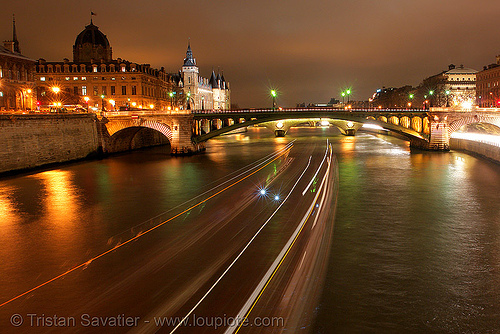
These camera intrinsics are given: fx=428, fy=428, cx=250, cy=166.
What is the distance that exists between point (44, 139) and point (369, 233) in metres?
45.4

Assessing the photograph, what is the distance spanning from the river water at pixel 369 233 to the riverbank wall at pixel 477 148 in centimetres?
574

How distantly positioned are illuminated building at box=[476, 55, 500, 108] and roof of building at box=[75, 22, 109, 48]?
99.4 metres

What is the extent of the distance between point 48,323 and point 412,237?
15.9m

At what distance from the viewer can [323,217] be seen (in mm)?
23844

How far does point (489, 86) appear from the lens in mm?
112750

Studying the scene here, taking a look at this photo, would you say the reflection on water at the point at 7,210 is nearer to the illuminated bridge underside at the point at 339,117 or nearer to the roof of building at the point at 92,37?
the illuminated bridge underside at the point at 339,117

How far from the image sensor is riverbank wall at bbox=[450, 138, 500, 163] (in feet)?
164

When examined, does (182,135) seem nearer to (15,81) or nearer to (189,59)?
(15,81)

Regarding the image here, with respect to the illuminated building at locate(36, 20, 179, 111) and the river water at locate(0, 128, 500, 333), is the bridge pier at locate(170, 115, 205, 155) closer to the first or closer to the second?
the river water at locate(0, 128, 500, 333)

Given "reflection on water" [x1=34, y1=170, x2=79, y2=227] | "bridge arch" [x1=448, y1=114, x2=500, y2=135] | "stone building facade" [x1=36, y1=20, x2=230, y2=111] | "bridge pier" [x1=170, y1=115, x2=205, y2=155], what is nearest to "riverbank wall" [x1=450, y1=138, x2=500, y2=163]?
"bridge arch" [x1=448, y1=114, x2=500, y2=135]

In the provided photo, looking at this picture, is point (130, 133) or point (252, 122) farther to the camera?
point (130, 133)

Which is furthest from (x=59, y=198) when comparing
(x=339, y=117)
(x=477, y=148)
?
(x=477, y=148)

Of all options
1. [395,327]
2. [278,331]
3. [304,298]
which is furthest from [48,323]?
[395,327]

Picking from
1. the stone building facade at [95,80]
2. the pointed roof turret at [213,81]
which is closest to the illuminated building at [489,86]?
the stone building facade at [95,80]
